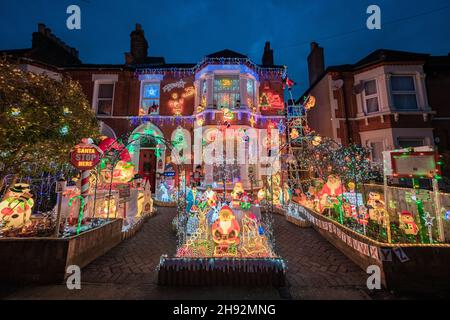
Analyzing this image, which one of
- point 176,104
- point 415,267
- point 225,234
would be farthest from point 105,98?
point 415,267

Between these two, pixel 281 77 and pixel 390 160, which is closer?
pixel 390 160

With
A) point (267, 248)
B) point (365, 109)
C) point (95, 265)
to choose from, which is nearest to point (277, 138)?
point (365, 109)

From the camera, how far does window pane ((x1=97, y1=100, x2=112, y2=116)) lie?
12.9m

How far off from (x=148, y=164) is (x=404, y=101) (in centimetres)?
1647

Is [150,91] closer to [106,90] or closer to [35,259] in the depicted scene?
[106,90]

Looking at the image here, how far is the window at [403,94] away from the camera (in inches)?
451

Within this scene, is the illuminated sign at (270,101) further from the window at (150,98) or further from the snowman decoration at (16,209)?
the snowman decoration at (16,209)

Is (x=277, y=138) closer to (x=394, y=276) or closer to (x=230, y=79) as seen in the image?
(x=230, y=79)

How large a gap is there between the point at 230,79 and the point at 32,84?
9.70 m

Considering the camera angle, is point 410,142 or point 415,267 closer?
point 415,267

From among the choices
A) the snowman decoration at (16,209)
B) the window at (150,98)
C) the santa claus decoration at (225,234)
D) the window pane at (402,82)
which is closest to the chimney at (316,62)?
the window pane at (402,82)

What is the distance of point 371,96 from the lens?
11.8 meters

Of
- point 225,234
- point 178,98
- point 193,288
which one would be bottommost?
point 193,288
